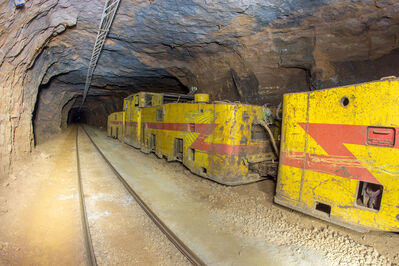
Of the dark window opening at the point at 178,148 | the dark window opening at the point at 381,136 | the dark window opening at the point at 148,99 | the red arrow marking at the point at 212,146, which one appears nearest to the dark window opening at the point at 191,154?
the red arrow marking at the point at 212,146

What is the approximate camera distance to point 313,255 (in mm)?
2775

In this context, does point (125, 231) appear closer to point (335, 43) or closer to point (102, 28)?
point (335, 43)

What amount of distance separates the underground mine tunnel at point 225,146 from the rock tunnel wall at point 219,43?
0.14 feet

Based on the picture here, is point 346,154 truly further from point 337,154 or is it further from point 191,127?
point 191,127

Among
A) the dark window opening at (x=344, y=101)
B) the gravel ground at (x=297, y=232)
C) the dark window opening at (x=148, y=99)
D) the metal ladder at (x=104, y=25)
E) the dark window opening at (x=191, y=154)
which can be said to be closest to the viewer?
the gravel ground at (x=297, y=232)

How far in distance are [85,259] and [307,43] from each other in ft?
24.2

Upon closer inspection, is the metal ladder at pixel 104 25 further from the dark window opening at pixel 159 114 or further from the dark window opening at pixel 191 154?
the dark window opening at pixel 191 154

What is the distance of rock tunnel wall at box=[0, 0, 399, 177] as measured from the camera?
200 inches

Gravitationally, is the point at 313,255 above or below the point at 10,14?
below

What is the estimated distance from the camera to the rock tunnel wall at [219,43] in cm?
507

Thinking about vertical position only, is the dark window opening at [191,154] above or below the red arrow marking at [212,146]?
below

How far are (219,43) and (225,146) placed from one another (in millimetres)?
5056

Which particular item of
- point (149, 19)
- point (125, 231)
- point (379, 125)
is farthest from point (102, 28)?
point (379, 125)

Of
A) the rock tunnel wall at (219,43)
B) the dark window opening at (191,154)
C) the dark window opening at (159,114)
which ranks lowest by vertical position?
the dark window opening at (191,154)
